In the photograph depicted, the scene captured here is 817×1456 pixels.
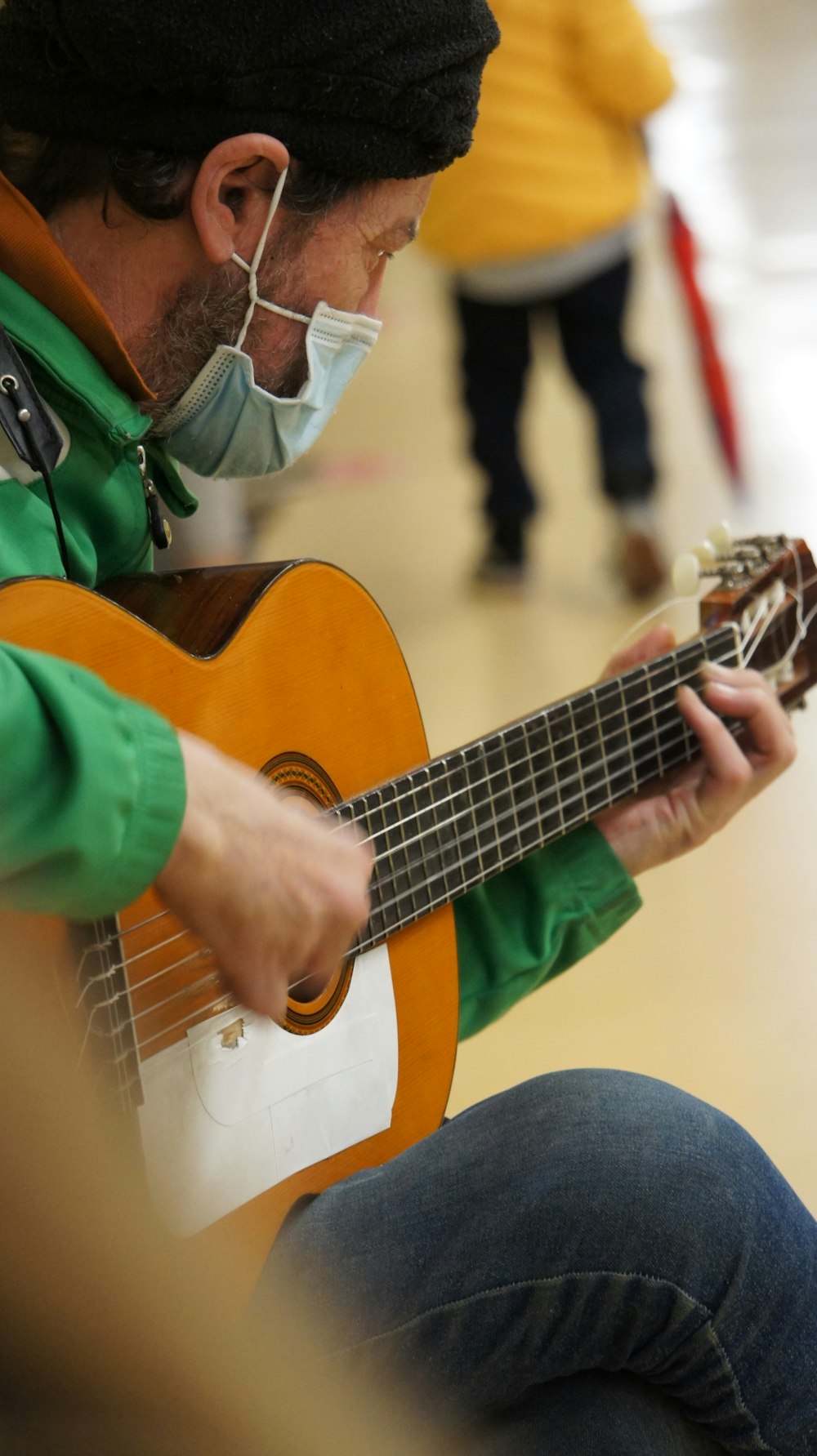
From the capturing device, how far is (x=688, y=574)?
1.27 metres

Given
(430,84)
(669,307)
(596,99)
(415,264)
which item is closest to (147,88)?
(430,84)

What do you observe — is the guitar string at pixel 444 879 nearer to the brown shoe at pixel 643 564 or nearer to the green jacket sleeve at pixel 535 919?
the green jacket sleeve at pixel 535 919

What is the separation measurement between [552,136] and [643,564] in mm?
823

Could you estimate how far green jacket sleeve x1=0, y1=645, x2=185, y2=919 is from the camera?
0.59 meters

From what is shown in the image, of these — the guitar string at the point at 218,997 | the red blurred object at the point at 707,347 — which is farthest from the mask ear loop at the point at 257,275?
the red blurred object at the point at 707,347

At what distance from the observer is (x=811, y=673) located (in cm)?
133

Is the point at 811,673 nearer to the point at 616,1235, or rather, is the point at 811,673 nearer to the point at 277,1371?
the point at 616,1235

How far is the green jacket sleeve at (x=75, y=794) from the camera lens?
594 mm

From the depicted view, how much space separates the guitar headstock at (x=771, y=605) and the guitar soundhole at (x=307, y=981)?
472 millimetres

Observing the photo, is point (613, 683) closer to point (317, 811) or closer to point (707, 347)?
point (317, 811)

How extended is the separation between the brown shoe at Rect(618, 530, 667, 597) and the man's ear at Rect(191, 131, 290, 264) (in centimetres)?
188

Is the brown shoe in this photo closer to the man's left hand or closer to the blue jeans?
the man's left hand

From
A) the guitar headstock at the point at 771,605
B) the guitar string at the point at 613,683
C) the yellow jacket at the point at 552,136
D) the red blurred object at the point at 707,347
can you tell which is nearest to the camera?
the guitar string at the point at 613,683

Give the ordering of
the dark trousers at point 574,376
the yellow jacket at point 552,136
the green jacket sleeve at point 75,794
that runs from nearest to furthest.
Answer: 1. the green jacket sleeve at point 75,794
2. the yellow jacket at point 552,136
3. the dark trousers at point 574,376
